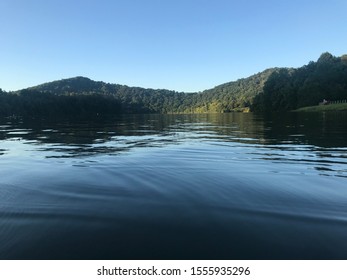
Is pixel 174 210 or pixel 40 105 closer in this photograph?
pixel 174 210

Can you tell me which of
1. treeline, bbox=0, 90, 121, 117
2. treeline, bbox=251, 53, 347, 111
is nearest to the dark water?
treeline, bbox=251, 53, 347, 111

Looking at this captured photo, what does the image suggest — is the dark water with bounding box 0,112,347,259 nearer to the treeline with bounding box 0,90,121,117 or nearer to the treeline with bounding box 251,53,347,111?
the treeline with bounding box 251,53,347,111

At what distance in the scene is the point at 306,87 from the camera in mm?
128250

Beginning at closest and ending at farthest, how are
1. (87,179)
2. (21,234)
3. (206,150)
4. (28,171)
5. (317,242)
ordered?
(317,242) < (21,234) < (87,179) < (28,171) < (206,150)

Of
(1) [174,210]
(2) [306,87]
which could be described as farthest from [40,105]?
(1) [174,210]

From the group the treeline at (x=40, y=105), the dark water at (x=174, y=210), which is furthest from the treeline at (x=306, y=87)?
the dark water at (x=174, y=210)

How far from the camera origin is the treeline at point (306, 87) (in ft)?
409

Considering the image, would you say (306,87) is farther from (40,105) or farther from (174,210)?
(40,105)

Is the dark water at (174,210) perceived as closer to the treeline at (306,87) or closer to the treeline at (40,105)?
the treeline at (306,87)

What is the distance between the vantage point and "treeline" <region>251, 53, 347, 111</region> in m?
125
